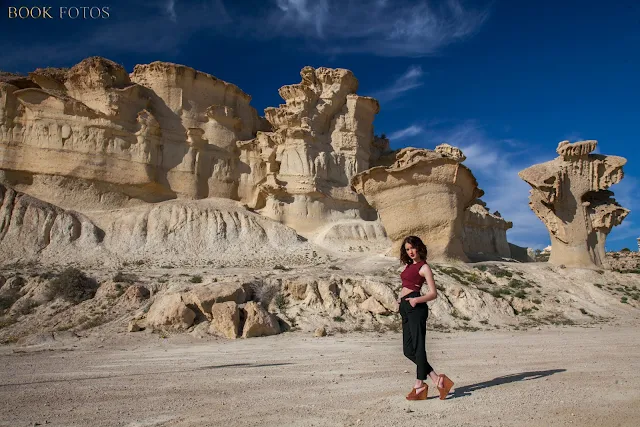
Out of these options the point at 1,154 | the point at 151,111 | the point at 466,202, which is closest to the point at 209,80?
the point at 151,111

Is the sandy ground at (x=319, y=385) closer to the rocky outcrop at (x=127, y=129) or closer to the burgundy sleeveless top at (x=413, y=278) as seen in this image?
the burgundy sleeveless top at (x=413, y=278)

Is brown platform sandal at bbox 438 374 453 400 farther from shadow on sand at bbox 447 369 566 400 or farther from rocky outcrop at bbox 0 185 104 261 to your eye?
rocky outcrop at bbox 0 185 104 261

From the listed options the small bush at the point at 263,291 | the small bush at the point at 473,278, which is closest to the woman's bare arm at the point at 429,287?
the small bush at the point at 263,291

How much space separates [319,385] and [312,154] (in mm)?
31418

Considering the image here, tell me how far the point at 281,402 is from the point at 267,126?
38.8m

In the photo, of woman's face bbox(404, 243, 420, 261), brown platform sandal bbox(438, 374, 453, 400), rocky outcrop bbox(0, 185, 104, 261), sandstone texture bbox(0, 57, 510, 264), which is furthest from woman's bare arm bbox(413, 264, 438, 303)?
rocky outcrop bbox(0, 185, 104, 261)

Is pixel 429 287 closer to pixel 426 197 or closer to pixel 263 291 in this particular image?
pixel 263 291

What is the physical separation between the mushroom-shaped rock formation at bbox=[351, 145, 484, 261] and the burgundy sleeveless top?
15.8 metres

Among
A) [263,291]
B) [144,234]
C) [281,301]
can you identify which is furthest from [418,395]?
[144,234]

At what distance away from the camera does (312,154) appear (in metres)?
36.2

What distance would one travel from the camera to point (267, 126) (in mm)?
42000

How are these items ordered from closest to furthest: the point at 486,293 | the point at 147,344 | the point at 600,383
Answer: the point at 600,383
the point at 147,344
the point at 486,293

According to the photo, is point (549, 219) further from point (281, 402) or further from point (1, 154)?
point (1, 154)

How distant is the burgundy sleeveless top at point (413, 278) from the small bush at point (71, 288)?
13.9 m
